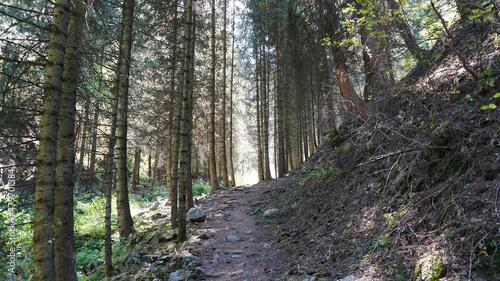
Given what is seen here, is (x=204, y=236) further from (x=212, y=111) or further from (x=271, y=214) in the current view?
(x=212, y=111)

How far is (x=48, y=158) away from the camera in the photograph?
344 cm

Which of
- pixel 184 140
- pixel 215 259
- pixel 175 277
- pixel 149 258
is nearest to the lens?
pixel 175 277

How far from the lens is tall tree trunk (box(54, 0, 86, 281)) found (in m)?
4.08

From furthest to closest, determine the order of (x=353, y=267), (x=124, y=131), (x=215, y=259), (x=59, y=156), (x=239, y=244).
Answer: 1. (x=124, y=131)
2. (x=239, y=244)
3. (x=215, y=259)
4. (x=59, y=156)
5. (x=353, y=267)

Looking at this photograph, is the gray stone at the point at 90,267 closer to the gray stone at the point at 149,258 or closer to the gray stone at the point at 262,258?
the gray stone at the point at 149,258

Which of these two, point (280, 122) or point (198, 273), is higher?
point (280, 122)

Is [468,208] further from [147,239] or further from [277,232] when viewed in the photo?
[147,239]

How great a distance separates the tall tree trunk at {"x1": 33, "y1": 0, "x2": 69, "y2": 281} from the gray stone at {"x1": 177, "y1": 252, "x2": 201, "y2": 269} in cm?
240

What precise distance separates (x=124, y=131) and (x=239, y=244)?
4.53 meters

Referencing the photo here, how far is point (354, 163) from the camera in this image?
588cm

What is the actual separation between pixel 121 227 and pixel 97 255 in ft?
3.80

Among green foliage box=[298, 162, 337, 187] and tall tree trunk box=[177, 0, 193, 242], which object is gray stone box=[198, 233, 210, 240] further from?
green foliage box=[298, 162, 337, 187]

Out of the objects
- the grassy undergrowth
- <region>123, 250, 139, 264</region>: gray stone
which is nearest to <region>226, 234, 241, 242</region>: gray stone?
<region>123, 250, 139, 264</region>: gray stone

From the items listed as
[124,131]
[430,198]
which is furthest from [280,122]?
[430,198]
